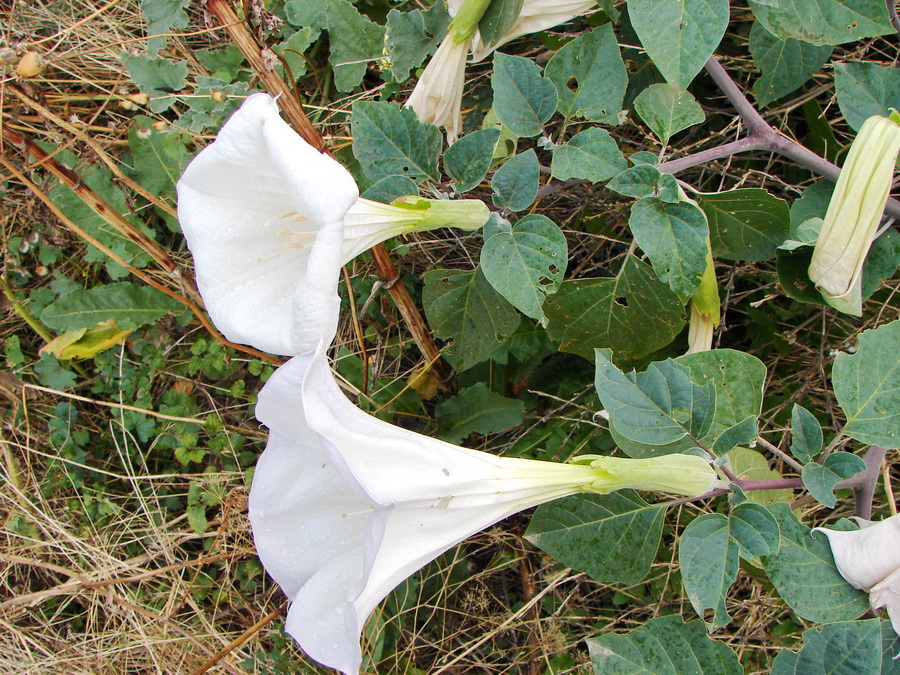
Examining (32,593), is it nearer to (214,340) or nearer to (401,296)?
(214,340)

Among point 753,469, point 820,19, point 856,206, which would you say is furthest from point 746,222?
point 753,469

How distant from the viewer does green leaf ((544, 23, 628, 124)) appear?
1115 millimetres

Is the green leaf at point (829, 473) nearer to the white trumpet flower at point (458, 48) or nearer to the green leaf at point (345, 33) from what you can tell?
the white trumpet flower at point (458, 48)

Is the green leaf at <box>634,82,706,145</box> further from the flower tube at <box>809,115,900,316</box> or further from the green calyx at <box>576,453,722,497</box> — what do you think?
the green calyx at <box>576,453,722,497</box>

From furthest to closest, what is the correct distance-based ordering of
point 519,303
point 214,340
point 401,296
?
point 214,340
point 401,296
point 519,303

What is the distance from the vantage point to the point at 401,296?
1.40m

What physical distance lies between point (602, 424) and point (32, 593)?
4.99 ft

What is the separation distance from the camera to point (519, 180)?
3.46 ft

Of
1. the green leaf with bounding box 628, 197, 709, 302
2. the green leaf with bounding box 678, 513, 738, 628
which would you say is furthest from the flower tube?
the green leaf with bounding box 678, 513, 738, 628

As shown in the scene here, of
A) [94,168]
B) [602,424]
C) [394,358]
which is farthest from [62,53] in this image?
[602,424]

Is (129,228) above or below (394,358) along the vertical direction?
above

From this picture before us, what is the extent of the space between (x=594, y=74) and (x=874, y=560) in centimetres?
79

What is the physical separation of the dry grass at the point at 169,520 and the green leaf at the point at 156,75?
101mm

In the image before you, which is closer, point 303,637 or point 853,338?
point 303,637
